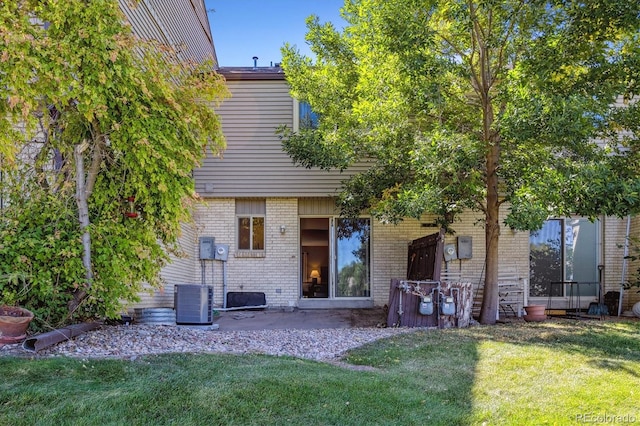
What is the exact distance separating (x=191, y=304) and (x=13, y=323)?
3323 millimetres

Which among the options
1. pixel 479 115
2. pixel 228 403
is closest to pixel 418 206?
pixel 479 115

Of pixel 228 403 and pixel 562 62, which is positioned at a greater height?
pixel 562 62

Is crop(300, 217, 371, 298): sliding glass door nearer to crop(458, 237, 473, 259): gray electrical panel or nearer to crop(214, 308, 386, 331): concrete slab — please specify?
crop(214, 308, 386, 331): concrete slab

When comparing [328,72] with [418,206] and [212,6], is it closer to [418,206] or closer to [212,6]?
[418,206]

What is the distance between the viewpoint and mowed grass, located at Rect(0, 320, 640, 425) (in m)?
3.13

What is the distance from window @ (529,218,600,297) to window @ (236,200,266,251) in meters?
6.08

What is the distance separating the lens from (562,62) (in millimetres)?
6492

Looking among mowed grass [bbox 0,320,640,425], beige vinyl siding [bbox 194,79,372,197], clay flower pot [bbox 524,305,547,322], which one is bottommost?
clay flower pot [bbox 524,305,547,322]

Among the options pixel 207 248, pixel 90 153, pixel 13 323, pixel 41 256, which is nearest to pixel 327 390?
pixel 13 323

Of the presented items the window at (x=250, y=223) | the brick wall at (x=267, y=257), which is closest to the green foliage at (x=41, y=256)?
the brick wall at (x=267, y=257)

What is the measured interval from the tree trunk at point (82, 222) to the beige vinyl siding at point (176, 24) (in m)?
1.78

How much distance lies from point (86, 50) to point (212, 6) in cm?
1055

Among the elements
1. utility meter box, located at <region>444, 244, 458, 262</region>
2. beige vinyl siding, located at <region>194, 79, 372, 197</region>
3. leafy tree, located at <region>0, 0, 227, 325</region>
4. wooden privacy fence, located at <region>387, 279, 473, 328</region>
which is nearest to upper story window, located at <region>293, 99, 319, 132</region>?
beige vinyl siding, located at <region>194, 79, 372, 197</region>

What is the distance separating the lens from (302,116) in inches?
436
